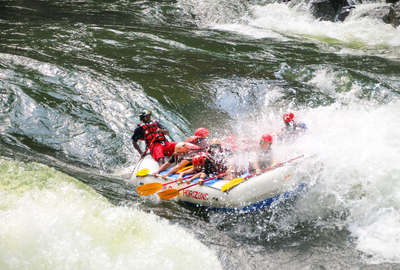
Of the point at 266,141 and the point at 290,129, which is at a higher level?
the point at 266,141

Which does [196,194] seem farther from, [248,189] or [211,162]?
[248,189]

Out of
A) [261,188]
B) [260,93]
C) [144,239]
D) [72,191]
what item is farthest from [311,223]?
[260,93]

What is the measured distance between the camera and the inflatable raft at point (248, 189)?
20.2 feet

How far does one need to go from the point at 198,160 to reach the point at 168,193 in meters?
0.76

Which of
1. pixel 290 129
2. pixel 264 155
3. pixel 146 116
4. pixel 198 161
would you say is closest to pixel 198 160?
pixel 198 161

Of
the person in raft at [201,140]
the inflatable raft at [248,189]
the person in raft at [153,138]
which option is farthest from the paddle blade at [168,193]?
the person in raft at [153,138]

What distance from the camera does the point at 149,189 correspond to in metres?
6.71

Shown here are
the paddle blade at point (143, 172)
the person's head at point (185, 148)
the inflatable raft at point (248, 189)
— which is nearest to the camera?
the inflatable raft at point (248, 189)

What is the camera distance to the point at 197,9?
18016 mm

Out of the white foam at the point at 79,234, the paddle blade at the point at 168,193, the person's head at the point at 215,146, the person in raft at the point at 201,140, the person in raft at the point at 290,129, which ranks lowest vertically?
the paddle blade at the point at 168,193

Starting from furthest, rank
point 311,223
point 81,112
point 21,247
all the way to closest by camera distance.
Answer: point 81,112
point 311,223
point 21,247

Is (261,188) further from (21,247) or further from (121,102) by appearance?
(121,102)

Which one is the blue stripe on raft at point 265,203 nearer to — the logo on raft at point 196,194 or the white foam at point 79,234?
the logo on raft at point 196,194

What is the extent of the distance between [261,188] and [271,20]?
40.4 feet
